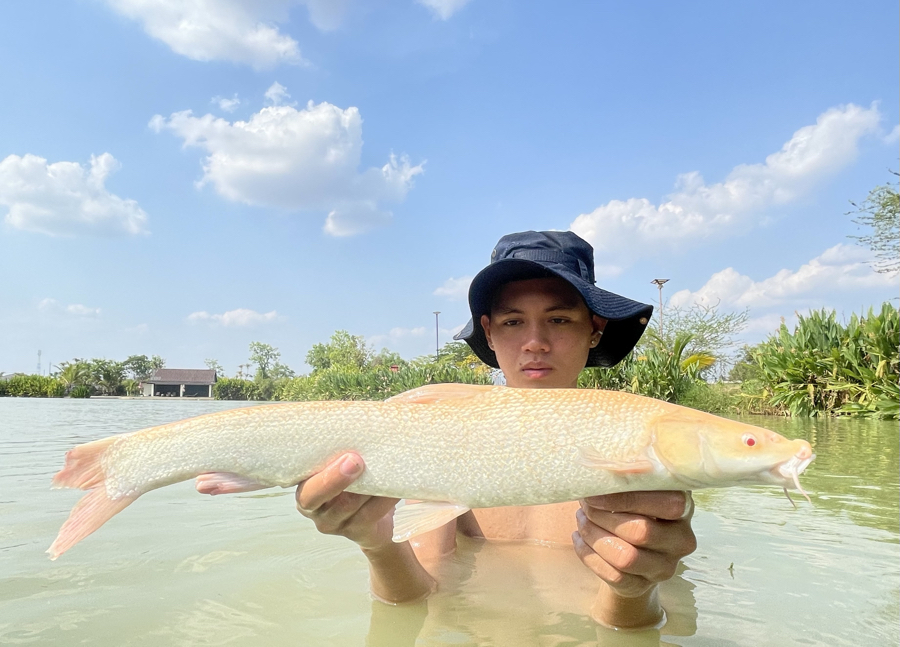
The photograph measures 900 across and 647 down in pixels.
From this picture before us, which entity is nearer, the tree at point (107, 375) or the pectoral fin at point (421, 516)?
the pectoral fin at point (421, 516)

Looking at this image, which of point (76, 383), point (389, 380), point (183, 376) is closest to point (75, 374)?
point (76, 383)

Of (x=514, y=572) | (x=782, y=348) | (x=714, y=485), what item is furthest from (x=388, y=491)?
(x=782, y=348)

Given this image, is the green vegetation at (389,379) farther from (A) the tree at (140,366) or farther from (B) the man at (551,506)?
(A) the tree at (140,366)

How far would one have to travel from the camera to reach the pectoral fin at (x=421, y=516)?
1740 millimetres

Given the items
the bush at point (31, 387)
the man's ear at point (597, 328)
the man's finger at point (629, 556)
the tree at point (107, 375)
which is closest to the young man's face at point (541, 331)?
the man's ear at point (597, 328)

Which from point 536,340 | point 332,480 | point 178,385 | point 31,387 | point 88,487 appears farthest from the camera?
point 178,385

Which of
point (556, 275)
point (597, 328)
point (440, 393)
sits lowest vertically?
point (440, 393)

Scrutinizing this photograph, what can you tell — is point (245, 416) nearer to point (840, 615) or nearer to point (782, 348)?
point (840, 615)

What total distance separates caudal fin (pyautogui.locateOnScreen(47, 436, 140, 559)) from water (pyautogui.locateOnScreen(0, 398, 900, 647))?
67 centimetres

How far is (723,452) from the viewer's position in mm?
1588

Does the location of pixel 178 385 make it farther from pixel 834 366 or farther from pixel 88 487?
pixel 88 487

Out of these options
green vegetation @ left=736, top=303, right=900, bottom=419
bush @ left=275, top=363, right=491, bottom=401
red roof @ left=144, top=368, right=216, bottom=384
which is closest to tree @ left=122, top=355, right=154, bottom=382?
red roof @ left=144, top=368, right=216, bottom=384

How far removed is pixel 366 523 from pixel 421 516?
31cm

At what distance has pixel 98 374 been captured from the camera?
186 ft
